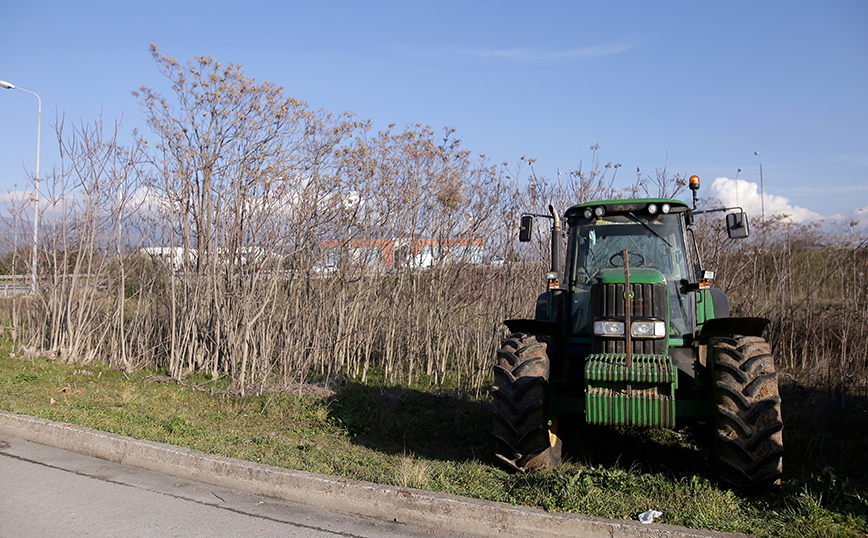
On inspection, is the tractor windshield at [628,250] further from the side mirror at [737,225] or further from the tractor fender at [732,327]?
the side mirror at [737,225]

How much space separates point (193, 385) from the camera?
9.06 meters

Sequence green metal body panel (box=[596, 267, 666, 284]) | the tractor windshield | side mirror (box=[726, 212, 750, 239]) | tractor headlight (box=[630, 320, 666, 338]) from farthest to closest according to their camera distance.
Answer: the tractor windshield < side mirror (box=[726, 212, 750, 239]) < green metal body panel (box=[596, 267, 666, 284]) < tractor headlight (box=[630, 320, 666, 338])

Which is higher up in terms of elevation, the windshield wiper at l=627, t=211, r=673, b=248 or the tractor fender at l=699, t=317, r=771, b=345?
the windshield wiper at l=627, t=211, r=673, b=248

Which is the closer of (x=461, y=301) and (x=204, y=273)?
(x=204, y=273)

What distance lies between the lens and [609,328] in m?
5.41

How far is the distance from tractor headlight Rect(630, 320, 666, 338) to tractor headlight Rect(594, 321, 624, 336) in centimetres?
9

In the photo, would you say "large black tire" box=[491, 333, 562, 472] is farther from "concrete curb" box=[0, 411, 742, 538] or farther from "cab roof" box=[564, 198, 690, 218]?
"cab roof" box=[564, 198, 690, 218]

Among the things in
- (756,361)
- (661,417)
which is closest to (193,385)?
(661,417)

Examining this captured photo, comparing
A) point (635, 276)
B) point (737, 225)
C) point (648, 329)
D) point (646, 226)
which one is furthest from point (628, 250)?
point (648, 329)

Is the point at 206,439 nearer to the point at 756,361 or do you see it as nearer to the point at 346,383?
the point at 346,383

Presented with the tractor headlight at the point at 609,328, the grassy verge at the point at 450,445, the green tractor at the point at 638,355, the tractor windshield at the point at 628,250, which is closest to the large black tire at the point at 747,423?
the green tractor at the point at 638,355

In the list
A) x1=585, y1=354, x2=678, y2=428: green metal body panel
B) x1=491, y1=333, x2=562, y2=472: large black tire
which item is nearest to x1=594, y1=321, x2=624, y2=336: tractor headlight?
x1=585, y1=354, x2=678, y2=428: green metal body panel

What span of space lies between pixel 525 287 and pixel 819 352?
16.5ft

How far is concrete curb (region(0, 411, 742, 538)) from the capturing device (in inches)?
170
